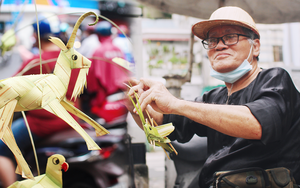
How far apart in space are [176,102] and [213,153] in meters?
0.57

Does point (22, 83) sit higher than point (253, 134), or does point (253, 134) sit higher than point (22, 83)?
point (22, 83)

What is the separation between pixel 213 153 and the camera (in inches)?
54.1

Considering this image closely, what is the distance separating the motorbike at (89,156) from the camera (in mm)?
1937

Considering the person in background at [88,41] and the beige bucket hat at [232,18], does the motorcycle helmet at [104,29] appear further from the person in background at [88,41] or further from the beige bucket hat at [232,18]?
the beige bucket hat at [232,18]

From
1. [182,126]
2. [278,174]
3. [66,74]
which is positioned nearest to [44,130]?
[182,126]

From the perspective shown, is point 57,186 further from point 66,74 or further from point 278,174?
point 278,174

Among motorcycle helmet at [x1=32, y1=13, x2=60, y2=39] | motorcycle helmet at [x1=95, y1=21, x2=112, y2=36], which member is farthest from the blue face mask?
motorcycle helmet at [x1=95, y1=21, x2=112, y2=36]

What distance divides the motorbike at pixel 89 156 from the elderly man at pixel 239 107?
2.77ft

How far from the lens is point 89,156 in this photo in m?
1.97

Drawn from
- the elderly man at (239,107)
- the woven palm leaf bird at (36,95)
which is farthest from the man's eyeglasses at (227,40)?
the woven palm leaf bird at (36,95)

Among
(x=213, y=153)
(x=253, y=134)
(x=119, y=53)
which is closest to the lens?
(x=253, y=134)

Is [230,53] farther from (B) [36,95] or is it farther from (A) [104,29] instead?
(A) [104,29]

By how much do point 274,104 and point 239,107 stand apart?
0.57ft

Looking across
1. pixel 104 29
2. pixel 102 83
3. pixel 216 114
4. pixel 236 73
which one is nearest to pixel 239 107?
pixel 216 114
